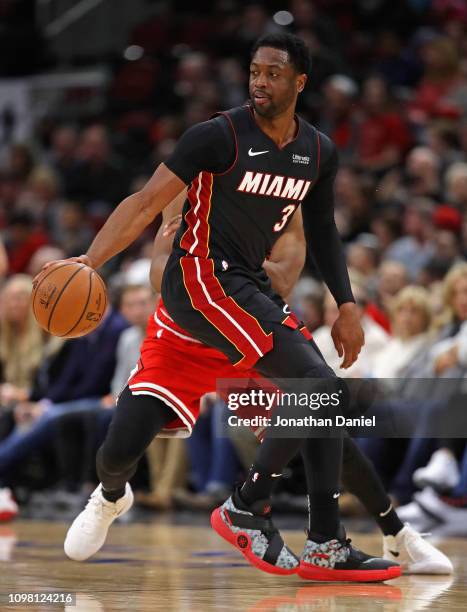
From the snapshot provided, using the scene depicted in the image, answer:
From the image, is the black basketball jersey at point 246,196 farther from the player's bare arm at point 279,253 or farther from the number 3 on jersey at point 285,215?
the player's bare arm at point 279,253

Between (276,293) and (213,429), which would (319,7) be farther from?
(276,293)

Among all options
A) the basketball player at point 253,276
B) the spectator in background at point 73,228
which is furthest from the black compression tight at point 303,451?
the spectator in background at point 73,228

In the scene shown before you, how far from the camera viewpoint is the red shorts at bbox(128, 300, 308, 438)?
16.8ft

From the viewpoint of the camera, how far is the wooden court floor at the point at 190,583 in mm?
4254

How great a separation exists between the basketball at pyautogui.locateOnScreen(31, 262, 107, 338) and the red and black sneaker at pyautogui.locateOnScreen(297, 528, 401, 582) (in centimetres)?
120

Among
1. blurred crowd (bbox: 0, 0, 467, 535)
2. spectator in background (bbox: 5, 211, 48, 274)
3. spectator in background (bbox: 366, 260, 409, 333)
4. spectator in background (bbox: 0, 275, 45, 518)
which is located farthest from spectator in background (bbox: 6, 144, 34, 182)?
spectator in background (bbox: 366, 260, 409, 333)

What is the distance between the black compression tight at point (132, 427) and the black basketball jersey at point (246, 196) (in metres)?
0.62

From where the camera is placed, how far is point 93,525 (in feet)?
17.9

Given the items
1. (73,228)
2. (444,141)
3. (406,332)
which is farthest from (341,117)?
(406,332)

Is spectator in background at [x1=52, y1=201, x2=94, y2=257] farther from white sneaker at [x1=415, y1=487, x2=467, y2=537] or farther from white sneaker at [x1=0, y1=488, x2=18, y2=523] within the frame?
white sneaker at [x1=415, y1=487, x2=467, y2=537]

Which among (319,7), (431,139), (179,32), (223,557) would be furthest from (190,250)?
(179,32)

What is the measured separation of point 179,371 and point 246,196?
2.52 feet

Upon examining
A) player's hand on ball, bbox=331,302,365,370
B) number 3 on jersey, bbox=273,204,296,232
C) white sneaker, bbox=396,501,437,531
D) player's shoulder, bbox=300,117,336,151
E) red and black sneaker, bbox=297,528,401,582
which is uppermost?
player's shoulder, bbox=300,117,336,151

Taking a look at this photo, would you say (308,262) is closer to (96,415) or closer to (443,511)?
(96,415)
